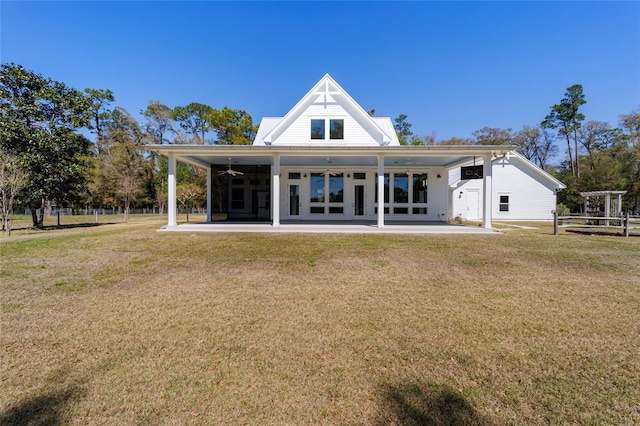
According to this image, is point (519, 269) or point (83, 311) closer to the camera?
point (83, 311)

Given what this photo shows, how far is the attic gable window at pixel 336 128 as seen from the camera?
668 inches

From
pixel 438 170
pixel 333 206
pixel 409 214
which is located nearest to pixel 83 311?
pixel 333 206

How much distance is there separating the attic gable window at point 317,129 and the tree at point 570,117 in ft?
114

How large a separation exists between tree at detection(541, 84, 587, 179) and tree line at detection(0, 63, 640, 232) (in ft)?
0.33

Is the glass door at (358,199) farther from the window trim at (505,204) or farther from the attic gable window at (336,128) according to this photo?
the window trim at (505,204)

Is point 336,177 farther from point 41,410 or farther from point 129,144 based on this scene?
point 129,144

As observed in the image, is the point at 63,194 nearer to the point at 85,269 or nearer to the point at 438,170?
the point at 85,269

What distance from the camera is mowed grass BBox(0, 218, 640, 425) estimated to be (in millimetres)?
2666

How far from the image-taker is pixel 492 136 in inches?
1610

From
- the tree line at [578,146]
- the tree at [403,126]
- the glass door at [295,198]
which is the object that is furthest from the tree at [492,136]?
the glass door at [295,198]

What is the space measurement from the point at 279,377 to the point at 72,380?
2.12 metres

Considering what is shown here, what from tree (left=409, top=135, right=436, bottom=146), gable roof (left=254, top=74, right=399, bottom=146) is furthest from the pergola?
tree (left=409, top=135, right=436, bottom=146)

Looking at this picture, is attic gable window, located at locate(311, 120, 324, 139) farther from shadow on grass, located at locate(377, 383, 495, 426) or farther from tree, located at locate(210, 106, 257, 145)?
tree, located at locate(210, 106, 257, 145)

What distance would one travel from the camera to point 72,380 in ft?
9.87
